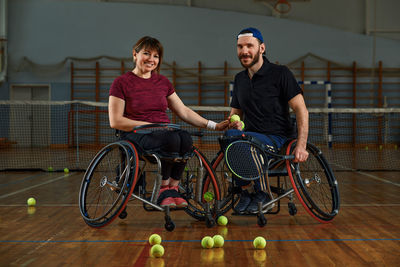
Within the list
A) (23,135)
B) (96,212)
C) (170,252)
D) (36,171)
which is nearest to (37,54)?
(23,135)

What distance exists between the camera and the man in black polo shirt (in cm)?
301

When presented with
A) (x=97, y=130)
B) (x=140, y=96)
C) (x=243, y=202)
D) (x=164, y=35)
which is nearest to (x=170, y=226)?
(x=243, y=202)

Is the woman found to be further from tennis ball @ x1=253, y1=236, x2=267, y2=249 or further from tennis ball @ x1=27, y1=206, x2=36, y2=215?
tennis ball @ x1=27, y1=206, x2=36, y2=215

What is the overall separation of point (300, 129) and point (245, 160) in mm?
443

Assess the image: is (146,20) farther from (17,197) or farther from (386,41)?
(17,197)

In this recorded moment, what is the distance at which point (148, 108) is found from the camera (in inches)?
117

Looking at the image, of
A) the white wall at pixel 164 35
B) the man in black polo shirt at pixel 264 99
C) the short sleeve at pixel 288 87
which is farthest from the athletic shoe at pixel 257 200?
the white wall at pixel 164 35

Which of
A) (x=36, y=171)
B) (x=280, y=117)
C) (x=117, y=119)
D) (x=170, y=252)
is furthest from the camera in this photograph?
(x=36, y=171)

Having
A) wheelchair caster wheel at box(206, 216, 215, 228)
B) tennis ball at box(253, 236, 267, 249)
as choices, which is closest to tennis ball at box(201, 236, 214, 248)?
tennis ball at box(253, 236, 267, 249)

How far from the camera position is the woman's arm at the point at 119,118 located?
9.39ft

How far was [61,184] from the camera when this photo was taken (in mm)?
5379

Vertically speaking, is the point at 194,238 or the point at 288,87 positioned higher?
the point at 288,87

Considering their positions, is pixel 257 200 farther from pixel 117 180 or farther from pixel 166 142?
pixel 117 180

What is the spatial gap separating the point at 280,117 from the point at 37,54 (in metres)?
12.0
